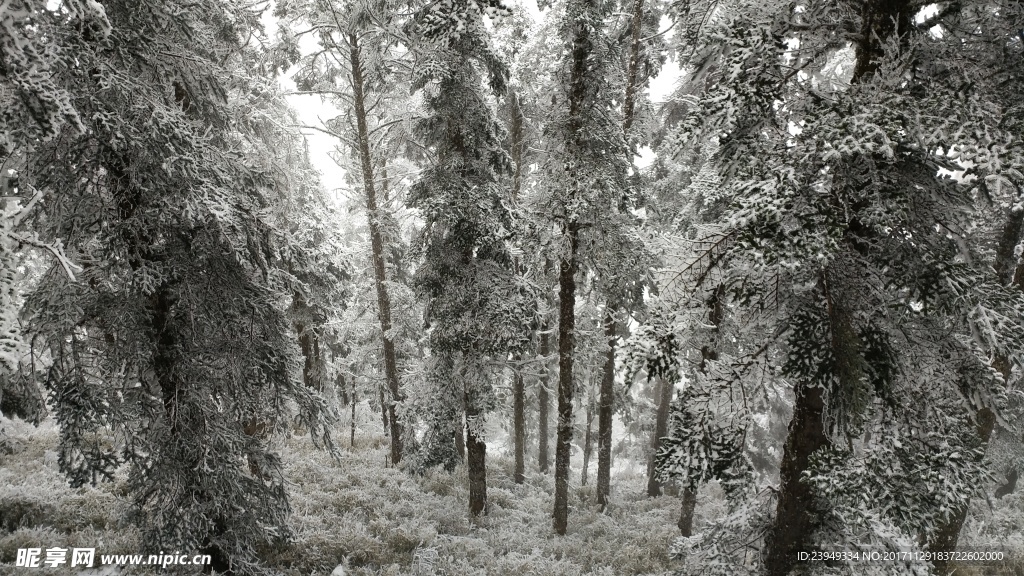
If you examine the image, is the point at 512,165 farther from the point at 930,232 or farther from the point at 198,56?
the point at 930,232

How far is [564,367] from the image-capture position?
11.7 m

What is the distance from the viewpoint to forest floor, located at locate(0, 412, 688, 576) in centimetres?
892

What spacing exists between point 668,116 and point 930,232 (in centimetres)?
1114

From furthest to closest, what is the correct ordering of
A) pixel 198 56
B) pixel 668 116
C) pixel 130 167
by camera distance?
1. pixel 668 116
2. pixel 198 56
3. pixel 130 167

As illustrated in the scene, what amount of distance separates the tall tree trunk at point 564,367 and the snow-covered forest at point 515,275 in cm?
8

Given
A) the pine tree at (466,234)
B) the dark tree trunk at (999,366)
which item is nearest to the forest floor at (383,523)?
the pine tree at (466,234)

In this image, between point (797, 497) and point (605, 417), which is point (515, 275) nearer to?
point (605, 417)

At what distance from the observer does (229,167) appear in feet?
22.5

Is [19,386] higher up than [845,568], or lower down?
higher up

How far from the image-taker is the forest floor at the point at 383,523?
8922 millimetres

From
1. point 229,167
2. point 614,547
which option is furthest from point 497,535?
point 229,167

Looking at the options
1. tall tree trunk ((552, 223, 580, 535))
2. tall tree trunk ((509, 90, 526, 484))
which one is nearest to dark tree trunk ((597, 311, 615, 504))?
tall tree trunk ((552, 223, 580, 535))

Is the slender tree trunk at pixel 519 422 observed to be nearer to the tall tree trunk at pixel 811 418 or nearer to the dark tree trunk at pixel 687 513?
the dark tree trunk at pixel 687 513

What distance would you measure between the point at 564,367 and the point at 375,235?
22.2ft
